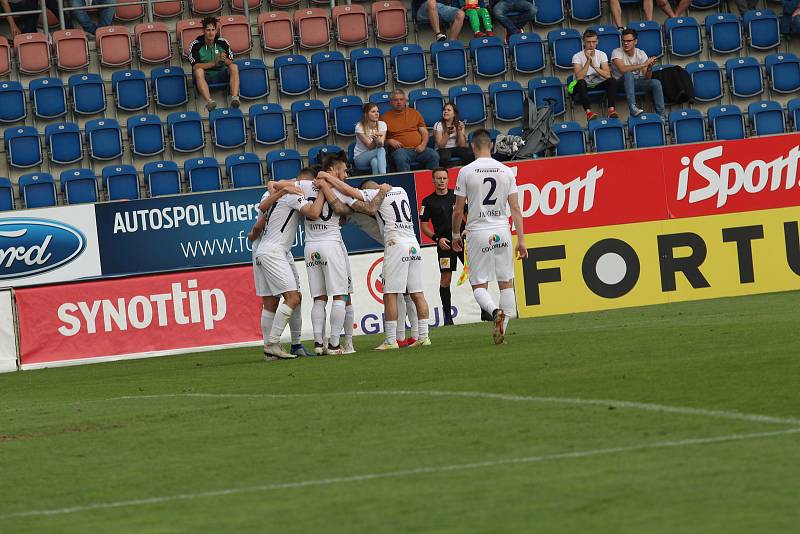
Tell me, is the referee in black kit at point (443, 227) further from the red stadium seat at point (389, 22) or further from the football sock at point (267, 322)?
the red stadium seat at point (389, 22)

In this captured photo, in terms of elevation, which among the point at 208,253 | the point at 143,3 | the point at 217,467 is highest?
the point at 143,3

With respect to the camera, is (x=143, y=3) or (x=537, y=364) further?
(x=143, y=3)

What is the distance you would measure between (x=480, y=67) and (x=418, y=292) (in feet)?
35.9

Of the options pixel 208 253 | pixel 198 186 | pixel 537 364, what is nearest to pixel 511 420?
pixel 537 364

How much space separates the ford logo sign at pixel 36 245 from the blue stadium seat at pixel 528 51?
8.81 m

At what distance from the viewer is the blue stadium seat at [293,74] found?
24547 mm

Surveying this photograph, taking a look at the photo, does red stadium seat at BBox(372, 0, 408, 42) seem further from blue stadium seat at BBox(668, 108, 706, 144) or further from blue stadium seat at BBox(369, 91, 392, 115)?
blue stadium seat at BBox(668, 108, 706, 144)

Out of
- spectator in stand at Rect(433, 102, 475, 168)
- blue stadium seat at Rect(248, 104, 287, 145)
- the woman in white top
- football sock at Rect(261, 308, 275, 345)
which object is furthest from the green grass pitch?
blue stadium seat at Rect(248, 104, 287, 145)

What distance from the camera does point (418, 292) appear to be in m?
15.0

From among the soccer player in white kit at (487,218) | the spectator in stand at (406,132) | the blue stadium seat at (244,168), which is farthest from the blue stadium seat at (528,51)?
the soccer player in white kit at (487,218)

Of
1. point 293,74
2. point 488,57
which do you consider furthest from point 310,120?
point 488,57

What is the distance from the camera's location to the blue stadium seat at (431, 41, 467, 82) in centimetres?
2497

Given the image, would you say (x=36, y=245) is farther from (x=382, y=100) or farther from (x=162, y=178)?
(x=382, y=100)

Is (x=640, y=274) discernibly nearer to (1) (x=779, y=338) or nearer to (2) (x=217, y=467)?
(1) (x=779, y=338)
